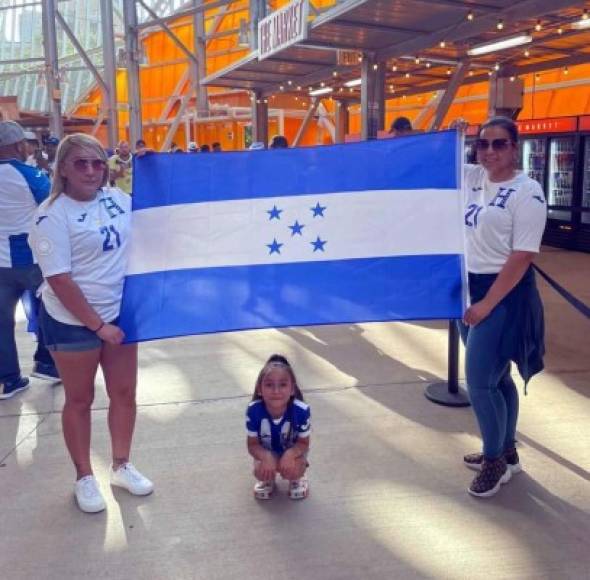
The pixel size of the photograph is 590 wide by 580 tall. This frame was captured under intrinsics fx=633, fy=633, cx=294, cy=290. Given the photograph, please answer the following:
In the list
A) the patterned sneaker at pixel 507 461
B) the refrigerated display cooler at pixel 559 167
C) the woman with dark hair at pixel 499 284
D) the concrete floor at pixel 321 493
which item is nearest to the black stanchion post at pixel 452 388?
the concrete floor at pixel 321 493

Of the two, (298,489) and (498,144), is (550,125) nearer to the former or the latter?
(498,144)

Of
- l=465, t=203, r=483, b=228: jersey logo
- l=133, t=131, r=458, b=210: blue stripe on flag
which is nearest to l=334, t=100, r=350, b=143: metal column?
l=133, t=131, r=458, b=210: blue stripe on flag

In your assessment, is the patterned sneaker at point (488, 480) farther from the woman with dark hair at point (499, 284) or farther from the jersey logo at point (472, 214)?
the jersey logo at point (472, 214)

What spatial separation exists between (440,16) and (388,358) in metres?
4.29

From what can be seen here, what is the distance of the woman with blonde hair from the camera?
263cm

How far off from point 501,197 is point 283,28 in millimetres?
6674

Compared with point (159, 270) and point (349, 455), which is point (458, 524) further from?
point (159, 270)

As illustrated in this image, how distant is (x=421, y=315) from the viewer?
10.2 feet

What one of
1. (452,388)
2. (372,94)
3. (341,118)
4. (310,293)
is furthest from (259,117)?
(310,293)

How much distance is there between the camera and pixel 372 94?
9289mm

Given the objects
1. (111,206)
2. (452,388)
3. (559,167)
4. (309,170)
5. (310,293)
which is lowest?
(452,388)

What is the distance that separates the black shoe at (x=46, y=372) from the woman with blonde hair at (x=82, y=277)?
6.45 ft

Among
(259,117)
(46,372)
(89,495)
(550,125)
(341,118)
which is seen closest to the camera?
(89,495)

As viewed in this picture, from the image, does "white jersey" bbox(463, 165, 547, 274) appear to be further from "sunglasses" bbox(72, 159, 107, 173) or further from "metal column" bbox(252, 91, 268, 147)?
"metal column" bbox(252, 91, 268, 147)
